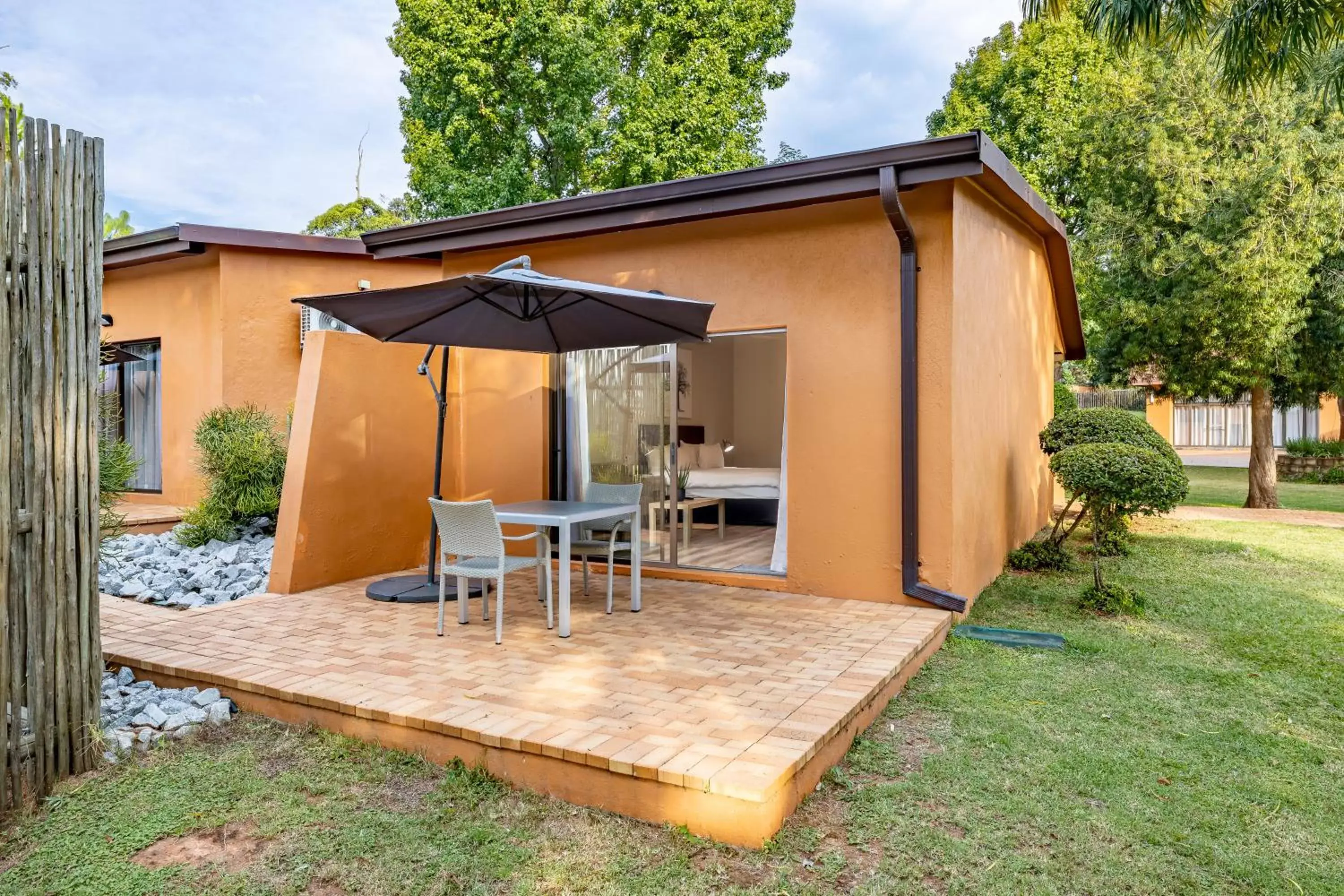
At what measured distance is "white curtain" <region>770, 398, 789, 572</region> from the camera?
632 centimetres

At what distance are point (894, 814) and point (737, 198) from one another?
14.1 ft

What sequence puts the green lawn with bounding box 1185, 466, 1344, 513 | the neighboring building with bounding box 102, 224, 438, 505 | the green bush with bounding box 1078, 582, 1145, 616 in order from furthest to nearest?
the green lawn with bounding box 1185, 466, 1344, 513, the neighboring building with bounding box 102, 224, 438, 505, the green bush with bounding box 1078, 582, 1145, 616

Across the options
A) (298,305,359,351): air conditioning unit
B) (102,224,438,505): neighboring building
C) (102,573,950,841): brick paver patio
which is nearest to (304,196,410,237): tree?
(102,224,438,505): neighboring building

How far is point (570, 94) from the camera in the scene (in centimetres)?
1794

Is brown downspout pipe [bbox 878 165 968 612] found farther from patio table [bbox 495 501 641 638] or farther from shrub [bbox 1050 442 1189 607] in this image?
patio table [bbox 495 501 641 638]

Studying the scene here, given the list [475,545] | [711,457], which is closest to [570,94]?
[711,457]

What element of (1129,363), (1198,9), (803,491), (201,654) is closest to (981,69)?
(1129,363)

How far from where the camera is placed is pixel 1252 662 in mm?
5020

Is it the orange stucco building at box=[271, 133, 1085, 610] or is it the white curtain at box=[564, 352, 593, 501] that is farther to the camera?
the white curtain at box=[564, 352, 593, 501]

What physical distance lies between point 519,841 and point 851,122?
2872 cm

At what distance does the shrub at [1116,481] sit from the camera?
19.3 feet

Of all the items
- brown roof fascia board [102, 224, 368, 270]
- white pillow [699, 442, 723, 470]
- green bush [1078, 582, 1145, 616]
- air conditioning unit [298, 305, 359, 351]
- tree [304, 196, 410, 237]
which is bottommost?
green bush [1078, 582, 1145, 616]

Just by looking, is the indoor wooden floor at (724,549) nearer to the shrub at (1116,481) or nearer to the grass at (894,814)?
the shrub at (1116,481)

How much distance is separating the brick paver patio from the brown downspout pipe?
0.17 metres
